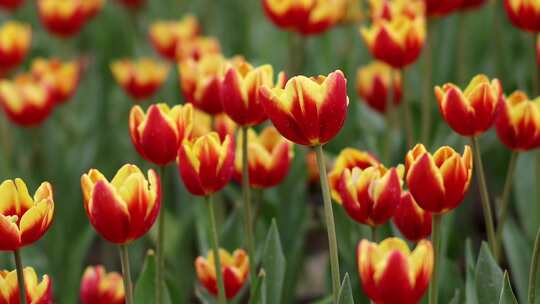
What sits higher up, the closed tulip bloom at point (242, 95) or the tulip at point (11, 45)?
the tulip at point (11, 45)

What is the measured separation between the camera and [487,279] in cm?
142

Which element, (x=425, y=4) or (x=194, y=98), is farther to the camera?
(x=425, y=4)

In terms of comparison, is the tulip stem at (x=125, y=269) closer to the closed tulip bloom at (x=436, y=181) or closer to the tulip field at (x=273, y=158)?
the tulip field at (x=273, y=158)

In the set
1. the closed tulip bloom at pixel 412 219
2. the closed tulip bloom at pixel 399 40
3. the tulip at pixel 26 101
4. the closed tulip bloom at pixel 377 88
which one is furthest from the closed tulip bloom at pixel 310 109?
the tulip at pixel 26 101

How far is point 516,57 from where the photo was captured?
2939 mm

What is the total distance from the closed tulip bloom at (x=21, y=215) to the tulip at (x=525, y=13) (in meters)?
0.93

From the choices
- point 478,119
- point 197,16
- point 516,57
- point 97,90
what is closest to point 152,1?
point 197,16

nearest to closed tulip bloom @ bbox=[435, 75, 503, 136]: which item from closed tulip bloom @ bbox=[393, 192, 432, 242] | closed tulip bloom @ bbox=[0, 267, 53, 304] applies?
closed tulip bloom @ bbox=[393, 192, 432, 242]

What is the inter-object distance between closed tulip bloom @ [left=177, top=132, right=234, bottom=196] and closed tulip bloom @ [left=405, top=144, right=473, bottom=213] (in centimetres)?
29

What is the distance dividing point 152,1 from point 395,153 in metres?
1.72

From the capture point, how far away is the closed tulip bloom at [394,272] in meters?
1.13

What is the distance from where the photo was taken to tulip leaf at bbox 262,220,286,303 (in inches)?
61.4

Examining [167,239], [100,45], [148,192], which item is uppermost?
[100,45]

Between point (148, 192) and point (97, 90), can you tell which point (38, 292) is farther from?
point (97, 90)
